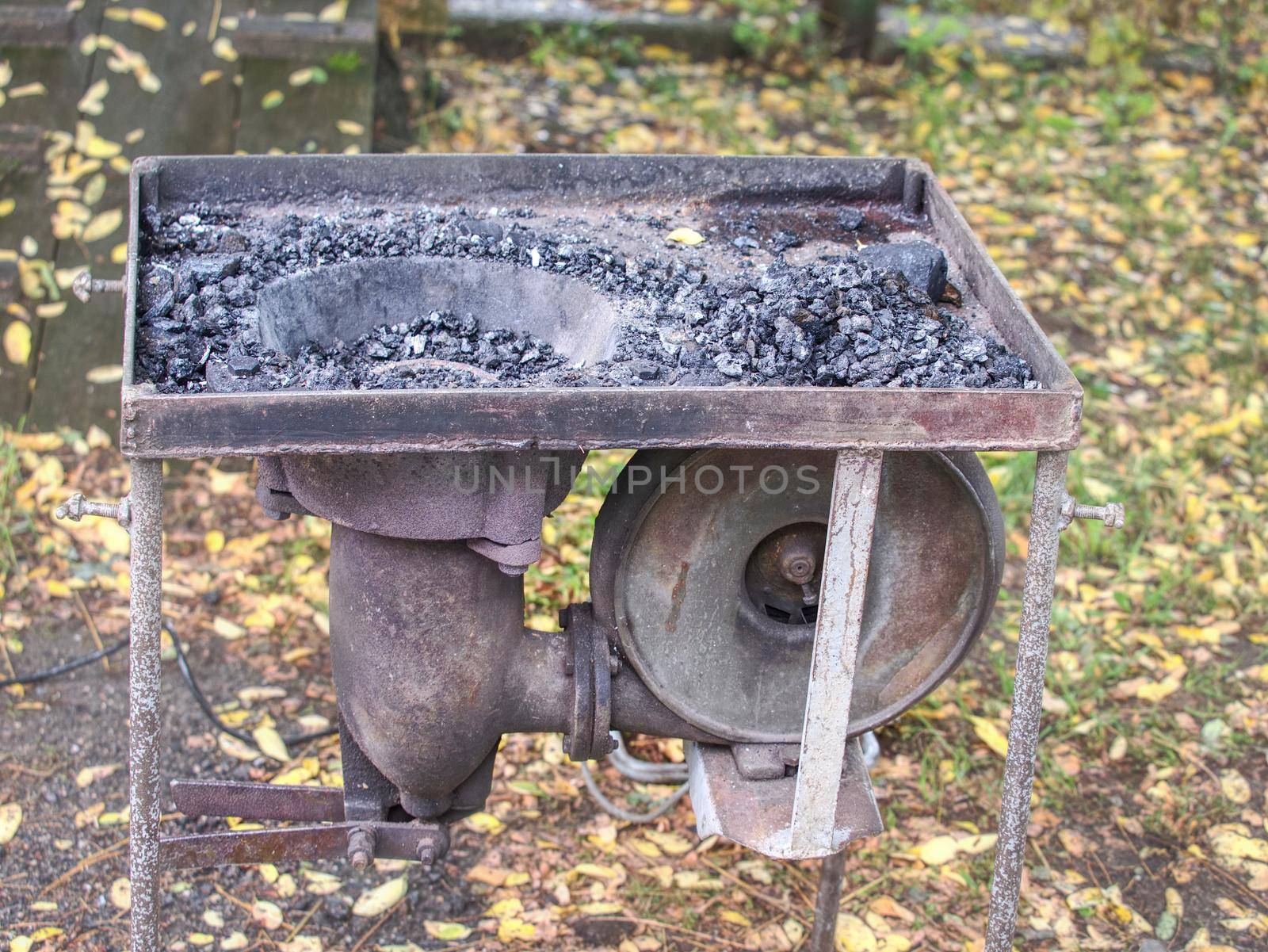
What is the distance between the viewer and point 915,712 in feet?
11.3

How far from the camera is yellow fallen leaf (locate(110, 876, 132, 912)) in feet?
9.42

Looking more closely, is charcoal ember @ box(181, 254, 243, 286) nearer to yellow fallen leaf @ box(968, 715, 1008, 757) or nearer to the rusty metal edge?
the rusty metal edge

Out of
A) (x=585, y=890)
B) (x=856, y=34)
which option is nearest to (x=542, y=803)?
(x=585, y=890)

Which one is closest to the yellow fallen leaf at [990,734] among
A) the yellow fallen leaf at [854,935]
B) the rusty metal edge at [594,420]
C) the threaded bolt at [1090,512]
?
the yellow fallen leaf at [854,935]

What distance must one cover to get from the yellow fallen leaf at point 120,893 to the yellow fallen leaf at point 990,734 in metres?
1.98

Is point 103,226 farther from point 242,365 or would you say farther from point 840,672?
point 840,672

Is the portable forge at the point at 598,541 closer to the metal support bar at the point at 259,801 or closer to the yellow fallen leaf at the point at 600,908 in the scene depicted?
the metal support bar at the point at 259,801

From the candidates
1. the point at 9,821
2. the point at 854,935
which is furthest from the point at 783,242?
the point at 9,821

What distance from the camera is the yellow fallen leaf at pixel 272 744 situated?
3.25 metres

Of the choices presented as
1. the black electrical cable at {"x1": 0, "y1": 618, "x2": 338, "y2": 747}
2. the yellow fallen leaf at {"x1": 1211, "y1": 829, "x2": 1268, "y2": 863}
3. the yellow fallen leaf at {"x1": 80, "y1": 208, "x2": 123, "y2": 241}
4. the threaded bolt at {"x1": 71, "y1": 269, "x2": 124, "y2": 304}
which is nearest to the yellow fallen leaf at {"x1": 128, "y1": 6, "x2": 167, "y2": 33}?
the yellow fallen leaf at {"x1": 80, "y1": 208, "x2": 123, "y2": 241}

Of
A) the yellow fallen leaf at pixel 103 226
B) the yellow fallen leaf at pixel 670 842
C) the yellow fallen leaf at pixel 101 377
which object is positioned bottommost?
the yellow fallen leaf at pixel 670 842

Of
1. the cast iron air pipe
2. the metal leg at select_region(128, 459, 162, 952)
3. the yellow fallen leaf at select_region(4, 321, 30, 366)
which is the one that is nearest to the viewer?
the metal leg at select_region(128, 459, 162, 952)

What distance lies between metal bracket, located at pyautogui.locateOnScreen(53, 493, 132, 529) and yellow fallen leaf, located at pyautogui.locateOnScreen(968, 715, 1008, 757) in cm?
215

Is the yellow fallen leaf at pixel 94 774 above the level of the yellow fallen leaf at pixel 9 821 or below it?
above
